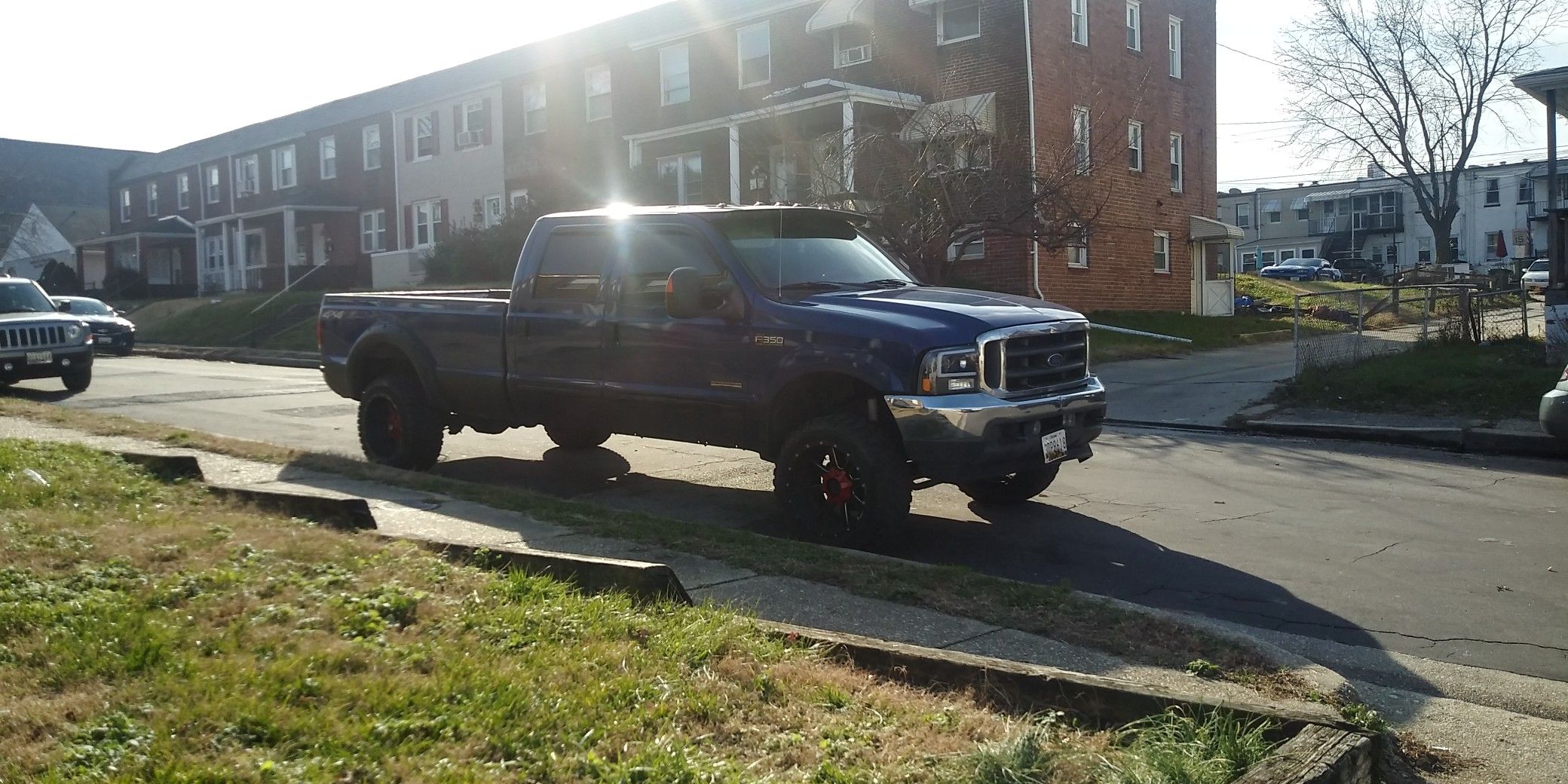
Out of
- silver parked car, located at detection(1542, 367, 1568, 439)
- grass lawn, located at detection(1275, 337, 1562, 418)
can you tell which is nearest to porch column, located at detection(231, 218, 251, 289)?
grass lawn, located at detection(1275, 337, 1562, 418)

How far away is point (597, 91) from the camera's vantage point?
35.8 m

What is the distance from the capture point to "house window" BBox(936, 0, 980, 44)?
86.8ft

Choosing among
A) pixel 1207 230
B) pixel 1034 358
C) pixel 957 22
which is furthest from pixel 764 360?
pixel 1207 230

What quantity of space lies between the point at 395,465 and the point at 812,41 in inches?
841

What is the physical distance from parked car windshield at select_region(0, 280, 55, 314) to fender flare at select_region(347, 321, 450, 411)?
10.3 meters

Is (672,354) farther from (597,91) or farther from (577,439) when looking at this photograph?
(597,91)

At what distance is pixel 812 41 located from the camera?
→ 96.5 feet

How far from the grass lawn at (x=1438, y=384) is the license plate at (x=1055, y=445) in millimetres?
7528

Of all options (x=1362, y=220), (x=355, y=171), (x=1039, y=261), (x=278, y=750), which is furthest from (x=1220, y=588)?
(x=1362, y=220)

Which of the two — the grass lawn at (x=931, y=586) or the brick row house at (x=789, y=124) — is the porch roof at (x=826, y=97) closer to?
the brick row house at (x=789, y=124)

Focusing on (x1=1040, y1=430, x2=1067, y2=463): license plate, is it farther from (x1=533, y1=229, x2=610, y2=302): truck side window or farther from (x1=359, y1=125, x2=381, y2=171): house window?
(x1=359, y1=125, x2=381, y2=171): house window

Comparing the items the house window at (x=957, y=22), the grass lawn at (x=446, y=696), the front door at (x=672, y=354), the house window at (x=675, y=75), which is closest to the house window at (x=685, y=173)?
the house window at (x=675, y=75)

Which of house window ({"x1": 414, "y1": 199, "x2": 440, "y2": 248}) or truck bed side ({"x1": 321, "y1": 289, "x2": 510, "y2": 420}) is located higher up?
house window ({"x1": 414, "y1": 199, "x2": 440, "y2": 248})

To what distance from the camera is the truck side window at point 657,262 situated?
332 inches
